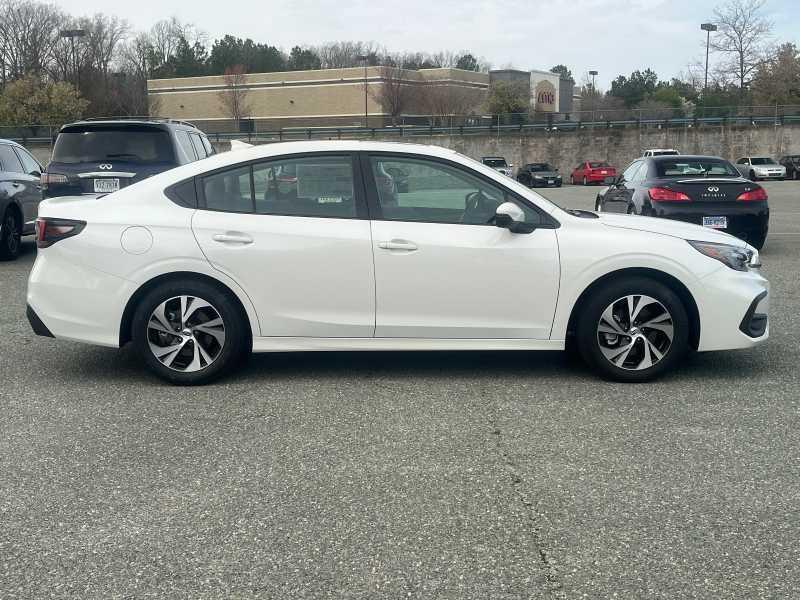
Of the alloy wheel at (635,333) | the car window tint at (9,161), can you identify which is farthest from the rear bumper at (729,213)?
the car window tint at (9,161)

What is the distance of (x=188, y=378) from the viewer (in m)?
5.90

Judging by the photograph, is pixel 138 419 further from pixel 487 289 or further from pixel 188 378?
pixel 487 289

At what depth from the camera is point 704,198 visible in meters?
12.0

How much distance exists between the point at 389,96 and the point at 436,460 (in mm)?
95126

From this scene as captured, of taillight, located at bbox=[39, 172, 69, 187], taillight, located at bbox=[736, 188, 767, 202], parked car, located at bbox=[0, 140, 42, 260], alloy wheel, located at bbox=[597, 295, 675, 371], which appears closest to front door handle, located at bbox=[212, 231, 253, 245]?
→ alloy wheel, located at bbox=[597, 295, 675, 371]

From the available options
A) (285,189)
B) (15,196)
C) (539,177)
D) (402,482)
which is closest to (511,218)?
(285,189)

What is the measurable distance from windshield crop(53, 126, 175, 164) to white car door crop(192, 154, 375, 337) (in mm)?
5426

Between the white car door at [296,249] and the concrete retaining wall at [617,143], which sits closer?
the white car door at [296,249]

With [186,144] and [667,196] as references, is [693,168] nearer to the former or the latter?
[667,196]

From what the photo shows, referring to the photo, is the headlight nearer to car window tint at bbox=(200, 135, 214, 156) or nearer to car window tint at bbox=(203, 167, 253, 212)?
car window tint at bbox=(203, 167, 253, 212)

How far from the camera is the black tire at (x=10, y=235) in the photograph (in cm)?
1264

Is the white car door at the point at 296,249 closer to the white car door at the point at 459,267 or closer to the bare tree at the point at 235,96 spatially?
the white car door at the point at 459,267

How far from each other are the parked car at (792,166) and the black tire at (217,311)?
52482 millimetres

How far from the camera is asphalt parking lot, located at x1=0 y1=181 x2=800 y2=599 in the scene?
3.28 metres
